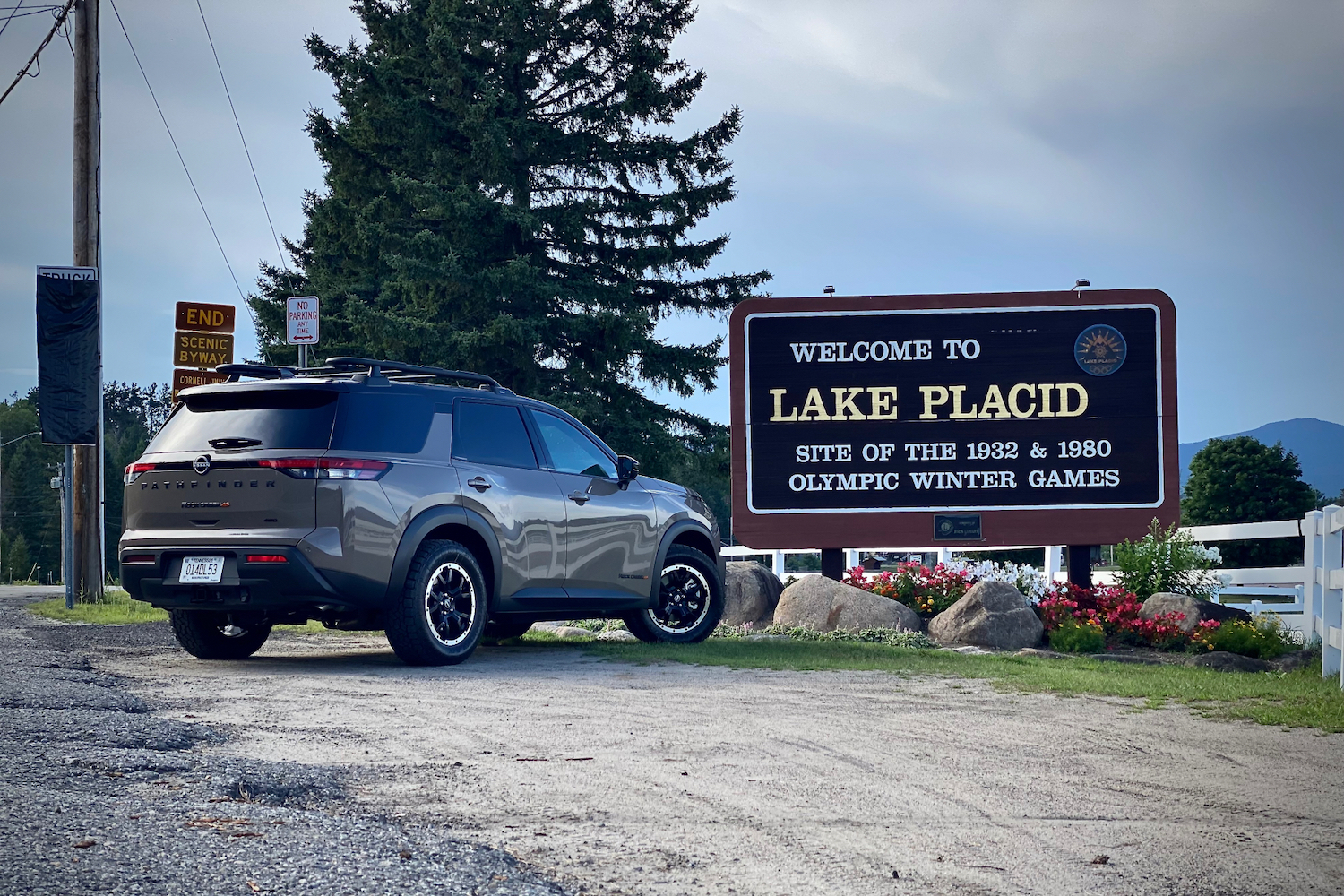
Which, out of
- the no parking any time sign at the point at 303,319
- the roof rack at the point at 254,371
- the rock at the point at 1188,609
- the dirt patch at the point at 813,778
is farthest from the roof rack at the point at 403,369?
the rock at the point at 1188,609

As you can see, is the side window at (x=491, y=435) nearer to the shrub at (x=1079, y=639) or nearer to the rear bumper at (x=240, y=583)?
the rear bumper at (x=240, y=583)

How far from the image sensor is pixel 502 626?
38.5 ft

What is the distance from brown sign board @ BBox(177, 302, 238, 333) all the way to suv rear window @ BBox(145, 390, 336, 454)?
900cm

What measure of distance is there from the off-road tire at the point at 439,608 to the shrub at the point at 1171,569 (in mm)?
8234

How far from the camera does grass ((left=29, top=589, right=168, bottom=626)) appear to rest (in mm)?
14484

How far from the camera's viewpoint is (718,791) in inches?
201

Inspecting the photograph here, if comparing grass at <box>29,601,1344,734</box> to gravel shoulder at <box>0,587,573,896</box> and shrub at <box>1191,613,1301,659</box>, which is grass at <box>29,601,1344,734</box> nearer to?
shrub at <box>1191,613,1301,659</box>

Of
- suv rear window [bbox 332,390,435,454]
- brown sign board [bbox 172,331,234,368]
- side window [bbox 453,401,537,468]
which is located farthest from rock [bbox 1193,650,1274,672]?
brown sign board [bbox 172,331,234,368]

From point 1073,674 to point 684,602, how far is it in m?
3.45

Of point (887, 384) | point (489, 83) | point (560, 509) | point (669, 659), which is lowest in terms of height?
point (669, 659)

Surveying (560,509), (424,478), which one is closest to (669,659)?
(560,509)

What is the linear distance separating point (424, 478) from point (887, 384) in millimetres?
7976

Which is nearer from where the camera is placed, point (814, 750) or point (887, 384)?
point (814, 750)

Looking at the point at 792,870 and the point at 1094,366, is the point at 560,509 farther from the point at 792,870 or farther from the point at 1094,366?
the point at 1094,366
